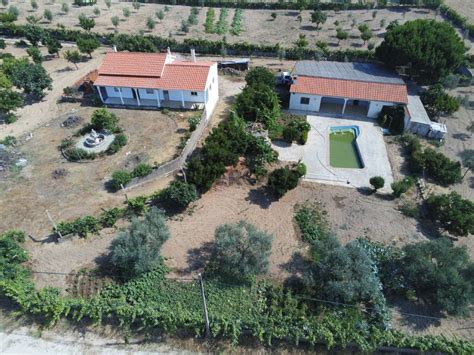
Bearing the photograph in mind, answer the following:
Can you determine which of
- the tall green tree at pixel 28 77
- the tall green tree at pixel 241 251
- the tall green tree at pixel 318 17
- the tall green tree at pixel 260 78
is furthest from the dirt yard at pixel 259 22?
the tall green tree at pixel 241 251

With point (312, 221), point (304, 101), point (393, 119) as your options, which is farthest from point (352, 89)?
point (312, 221)

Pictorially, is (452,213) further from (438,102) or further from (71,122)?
(71,122)

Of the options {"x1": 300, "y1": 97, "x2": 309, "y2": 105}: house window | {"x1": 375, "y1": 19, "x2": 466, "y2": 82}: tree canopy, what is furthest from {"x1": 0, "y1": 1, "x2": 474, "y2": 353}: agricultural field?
{"x1": 375, "y1": 19, "x2": 466, "y2": 82}: tree canopy

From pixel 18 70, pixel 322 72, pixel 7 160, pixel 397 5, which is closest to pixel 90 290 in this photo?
pixel 7 160

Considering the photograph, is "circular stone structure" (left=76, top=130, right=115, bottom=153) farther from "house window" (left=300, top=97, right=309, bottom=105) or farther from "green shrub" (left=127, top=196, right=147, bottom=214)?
"house window" (left=300, top=97, right=309, bottom=105)

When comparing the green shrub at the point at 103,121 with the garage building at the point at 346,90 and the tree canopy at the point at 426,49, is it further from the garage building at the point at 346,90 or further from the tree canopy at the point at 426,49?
the tree canopy at the point at 426,49

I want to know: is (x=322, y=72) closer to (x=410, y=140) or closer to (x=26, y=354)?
(x=410, y=140)
